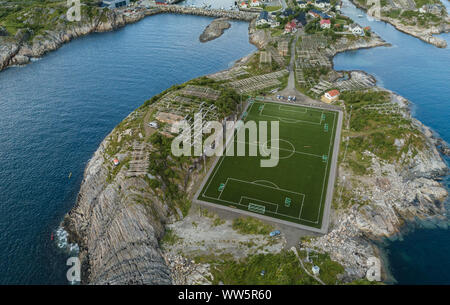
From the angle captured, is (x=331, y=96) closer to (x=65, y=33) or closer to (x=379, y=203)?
(x=379, y=203)

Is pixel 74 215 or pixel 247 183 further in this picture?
pixel 247 183

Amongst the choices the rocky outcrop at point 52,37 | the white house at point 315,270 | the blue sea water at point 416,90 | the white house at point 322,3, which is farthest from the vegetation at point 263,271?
the white house at point 322,3

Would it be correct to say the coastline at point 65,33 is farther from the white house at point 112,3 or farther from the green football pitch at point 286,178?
the green football pitch at point 286,178

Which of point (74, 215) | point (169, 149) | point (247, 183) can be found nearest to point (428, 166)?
point (247, 183)

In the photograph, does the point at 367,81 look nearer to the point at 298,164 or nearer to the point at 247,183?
the point at 298,164

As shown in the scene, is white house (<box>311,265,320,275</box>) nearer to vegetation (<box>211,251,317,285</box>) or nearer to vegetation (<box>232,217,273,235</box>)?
vegetation (<box>211,251,317,285</box>)

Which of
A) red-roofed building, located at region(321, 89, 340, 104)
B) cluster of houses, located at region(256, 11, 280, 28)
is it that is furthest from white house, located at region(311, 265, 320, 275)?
cluster of houses, located at region(256, 11, 280, 28)

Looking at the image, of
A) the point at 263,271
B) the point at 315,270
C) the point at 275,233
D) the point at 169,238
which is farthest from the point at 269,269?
the point at 169,238
